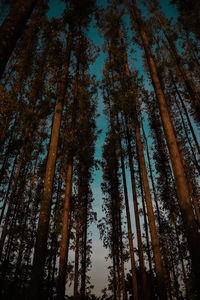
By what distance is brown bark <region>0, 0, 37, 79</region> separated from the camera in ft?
7.54

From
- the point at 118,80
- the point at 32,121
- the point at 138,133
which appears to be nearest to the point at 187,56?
the point at 118,80

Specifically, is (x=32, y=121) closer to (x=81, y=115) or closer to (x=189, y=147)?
(x=81, y=115)

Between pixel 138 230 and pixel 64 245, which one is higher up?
pixel 138 230

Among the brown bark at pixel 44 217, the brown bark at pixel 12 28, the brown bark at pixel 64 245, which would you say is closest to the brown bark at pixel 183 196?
the brown bark at pixel 44 217

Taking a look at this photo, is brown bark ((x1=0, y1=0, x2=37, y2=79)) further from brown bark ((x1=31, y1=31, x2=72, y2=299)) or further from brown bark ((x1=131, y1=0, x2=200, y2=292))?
brown bark ((x1=131, y1=0, x2=200, y2=292))

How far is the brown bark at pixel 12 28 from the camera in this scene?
2297 mm

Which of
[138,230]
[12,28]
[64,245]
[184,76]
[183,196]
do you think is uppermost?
[184,76]

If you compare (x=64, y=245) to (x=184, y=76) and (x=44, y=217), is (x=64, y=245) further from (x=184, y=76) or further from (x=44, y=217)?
(x=184, y=76)

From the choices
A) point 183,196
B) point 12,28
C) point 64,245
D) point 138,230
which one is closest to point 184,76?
point 183,196

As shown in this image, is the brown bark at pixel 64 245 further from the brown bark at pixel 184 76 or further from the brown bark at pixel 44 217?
the brown bark at pixel 184 76

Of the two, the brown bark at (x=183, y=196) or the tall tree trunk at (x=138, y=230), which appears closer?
the brown bark at (x=183, y=196)

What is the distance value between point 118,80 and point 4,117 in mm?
7294

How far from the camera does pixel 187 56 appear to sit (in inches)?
429

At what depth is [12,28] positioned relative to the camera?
245 cm
